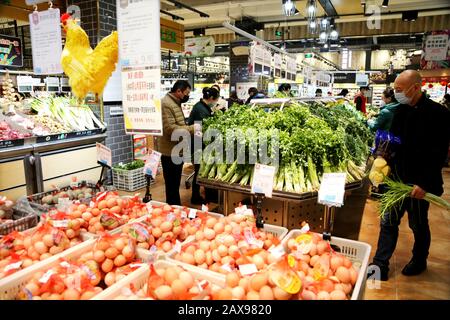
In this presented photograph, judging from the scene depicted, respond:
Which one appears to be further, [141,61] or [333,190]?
[141,61]

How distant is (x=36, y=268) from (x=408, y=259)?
389 cm

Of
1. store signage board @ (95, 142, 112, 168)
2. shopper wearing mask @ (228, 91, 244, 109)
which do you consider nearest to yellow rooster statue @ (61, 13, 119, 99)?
store signage board @ (95, 142, 112, 168)

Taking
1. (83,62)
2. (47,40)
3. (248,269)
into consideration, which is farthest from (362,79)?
(248,269)

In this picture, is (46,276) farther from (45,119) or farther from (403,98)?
(45,119)

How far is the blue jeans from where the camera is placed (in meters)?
3.39

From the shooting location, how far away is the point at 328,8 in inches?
365

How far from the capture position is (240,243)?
209 cm

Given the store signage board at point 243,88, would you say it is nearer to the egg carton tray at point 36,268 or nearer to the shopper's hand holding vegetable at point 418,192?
the shopper's hand holding vegetable at point 418,192

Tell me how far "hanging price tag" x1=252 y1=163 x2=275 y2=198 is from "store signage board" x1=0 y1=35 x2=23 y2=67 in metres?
8.51

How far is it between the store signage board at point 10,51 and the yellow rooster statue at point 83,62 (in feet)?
21.8

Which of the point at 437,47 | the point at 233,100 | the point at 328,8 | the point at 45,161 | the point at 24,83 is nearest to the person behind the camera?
the point at 45,161

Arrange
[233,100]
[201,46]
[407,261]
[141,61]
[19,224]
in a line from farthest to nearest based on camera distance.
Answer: [201,46], [233,100], [407,261], [19,224], [141,61]

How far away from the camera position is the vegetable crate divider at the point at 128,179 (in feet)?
21.0

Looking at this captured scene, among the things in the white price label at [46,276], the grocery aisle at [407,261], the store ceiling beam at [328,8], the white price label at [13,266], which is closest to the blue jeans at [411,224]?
the grocery aisle at [407,261]
